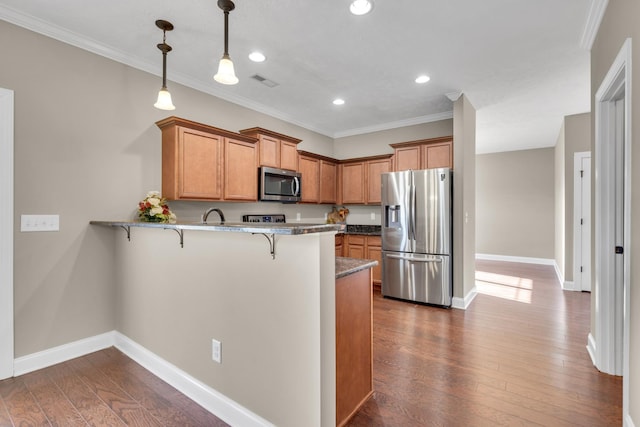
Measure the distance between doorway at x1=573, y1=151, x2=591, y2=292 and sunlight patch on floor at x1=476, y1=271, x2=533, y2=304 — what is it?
0.70 metres

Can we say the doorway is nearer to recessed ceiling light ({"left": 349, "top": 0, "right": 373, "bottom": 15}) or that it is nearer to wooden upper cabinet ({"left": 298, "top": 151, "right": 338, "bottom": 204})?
wooden upper cabinet ({"left": 298, "top": 151, "right": 338, "bottom": 204})

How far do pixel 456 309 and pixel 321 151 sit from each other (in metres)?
3.46

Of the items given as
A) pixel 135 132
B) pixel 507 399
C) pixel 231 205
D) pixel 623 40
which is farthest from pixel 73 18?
pixel 507 399

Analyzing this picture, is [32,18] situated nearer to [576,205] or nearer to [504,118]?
[504,118]

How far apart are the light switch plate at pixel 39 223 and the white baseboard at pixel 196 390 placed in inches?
45.3

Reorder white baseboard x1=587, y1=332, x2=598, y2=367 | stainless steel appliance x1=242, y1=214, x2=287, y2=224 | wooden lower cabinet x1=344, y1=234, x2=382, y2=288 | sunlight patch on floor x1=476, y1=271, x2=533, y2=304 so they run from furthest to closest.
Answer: wooden lower cabinet x1=344, y1=234, x2=382, y2=288
sunlight patch on floor x1=476, y1=271, x2=533, y2=304
stainless steel appliance x1=242, y1=214, x2=287, y2=224
white baseboard x1=587, y1=332, x2=598, y2=367

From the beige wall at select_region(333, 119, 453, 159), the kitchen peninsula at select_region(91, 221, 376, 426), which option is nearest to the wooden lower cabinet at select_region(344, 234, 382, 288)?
the beige wall at select_region(333, 119, 453, 159)

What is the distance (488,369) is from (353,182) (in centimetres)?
366

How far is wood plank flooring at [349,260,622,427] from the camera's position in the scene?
73.0 inches

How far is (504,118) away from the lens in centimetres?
483

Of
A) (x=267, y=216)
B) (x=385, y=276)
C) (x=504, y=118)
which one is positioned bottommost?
(x=385, y=276)

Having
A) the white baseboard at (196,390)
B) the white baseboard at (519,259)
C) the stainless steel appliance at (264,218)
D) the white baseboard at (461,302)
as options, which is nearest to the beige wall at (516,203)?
the white baseboard at (519,259)

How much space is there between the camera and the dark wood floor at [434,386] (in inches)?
72.2

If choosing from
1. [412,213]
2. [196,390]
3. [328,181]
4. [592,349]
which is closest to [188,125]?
[196,390]
